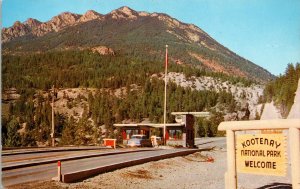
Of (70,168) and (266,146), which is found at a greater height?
(266,146)

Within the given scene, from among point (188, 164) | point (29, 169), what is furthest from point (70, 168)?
point (188, 164)

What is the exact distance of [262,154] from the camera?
28.5ft

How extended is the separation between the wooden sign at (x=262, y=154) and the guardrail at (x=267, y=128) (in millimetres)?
161

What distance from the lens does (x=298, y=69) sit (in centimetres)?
3797

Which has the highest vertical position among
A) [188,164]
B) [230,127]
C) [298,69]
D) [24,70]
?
[24,70]

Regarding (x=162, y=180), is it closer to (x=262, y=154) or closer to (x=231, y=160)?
(x=231, y=160)

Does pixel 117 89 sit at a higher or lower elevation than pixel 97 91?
higher

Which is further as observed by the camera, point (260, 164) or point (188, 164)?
point (188, 164)

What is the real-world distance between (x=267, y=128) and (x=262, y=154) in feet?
1.92

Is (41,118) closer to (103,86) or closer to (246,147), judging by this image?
(103,86)

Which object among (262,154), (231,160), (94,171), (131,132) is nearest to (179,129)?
(131,132)

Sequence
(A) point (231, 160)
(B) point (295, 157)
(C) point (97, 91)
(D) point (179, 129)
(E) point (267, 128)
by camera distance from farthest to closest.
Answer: (C) point (97, 91) → (D) point (179, 129) → (A) point (231, 160) → (E) point (267, 128) → (B) point (295, 157)

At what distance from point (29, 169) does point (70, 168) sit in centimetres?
176

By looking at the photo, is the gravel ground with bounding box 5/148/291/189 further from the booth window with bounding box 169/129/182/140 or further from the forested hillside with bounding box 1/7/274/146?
the forested hillside with bounding box 1/7/274/146
